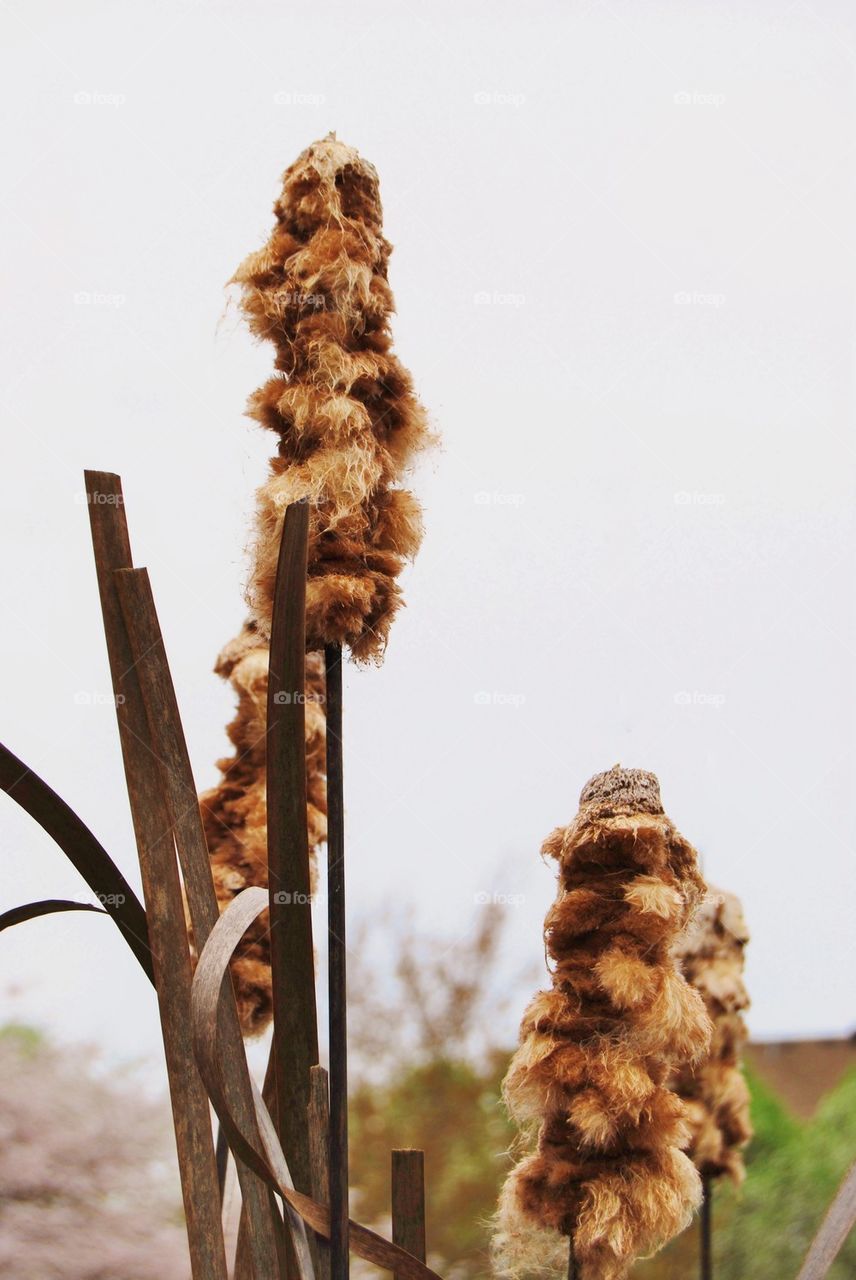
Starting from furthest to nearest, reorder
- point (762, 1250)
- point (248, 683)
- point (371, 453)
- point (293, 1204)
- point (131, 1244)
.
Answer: point (762, 1250)
point (131, 1244)
point (248, 683)
point (371, 453)
point (293, 1204)

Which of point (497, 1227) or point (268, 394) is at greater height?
point (268, 394)

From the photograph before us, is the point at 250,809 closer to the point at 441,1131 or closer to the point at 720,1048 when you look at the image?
the point at 720,1048

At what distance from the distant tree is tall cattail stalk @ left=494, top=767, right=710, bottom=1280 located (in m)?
2.98

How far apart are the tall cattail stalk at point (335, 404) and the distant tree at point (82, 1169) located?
3.03m

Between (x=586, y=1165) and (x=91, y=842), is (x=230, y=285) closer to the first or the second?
(x=91, y=842)

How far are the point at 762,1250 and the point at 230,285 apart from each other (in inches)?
175

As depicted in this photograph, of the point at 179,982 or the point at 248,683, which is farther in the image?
the point at 248,683

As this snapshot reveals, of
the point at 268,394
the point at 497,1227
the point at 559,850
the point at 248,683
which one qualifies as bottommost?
the point at 497,1227

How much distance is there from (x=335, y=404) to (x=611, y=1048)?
64 cm

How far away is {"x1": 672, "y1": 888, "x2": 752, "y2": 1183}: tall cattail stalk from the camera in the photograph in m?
2.34

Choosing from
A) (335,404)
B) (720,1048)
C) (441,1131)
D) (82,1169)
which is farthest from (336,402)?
(441,1131)

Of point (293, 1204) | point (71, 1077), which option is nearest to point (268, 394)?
point (293, 1204)

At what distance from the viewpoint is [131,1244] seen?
390cm

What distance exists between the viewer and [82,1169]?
3979 millimetres
